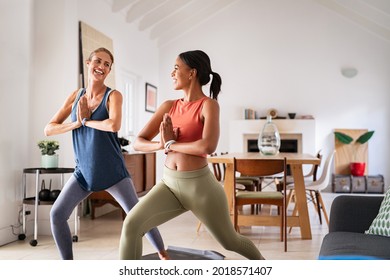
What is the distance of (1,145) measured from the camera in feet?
12.0

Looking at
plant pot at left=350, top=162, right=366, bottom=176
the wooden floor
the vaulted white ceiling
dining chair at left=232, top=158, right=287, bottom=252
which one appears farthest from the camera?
plant pot at left=350, top=162, right=366, bottom=176

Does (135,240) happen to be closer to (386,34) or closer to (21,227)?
(21,227)

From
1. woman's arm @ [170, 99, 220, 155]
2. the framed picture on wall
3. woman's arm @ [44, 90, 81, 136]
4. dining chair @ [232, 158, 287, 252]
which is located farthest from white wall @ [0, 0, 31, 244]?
woman's arm @ [170, 99, 220, 155]

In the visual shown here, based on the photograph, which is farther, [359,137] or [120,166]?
[359,137]

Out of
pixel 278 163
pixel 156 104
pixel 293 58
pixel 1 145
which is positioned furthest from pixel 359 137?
pixel 1 145

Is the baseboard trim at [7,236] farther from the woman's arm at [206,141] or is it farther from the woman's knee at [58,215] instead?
the woman's arm at [206,141]

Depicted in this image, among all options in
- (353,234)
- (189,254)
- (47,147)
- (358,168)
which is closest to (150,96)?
(47,147)

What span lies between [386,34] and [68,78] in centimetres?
266

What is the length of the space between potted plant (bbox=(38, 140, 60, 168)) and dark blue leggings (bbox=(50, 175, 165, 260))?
1.49 metres

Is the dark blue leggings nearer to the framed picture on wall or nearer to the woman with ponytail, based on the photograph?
the woman with ponytail

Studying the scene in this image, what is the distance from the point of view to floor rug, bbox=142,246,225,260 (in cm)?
324

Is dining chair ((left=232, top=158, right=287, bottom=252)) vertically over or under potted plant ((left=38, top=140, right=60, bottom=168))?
under

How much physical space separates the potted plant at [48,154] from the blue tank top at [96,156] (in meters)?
1.51

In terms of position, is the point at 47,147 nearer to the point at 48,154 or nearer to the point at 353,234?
the point at 48,154
